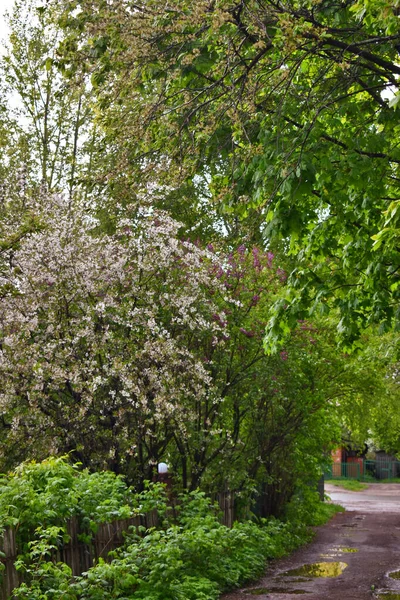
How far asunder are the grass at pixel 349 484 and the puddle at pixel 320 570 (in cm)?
4195

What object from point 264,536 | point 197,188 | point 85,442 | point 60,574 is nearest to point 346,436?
point 197,188

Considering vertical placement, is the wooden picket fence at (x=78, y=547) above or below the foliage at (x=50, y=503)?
below

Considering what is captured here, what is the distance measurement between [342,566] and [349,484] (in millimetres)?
46415

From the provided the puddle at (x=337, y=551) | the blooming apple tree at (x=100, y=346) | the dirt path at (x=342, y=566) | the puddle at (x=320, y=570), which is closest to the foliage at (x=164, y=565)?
the dirt path at (x=342, y=566)

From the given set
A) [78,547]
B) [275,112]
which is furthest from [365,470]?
[275,112]

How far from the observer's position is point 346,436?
60.5m

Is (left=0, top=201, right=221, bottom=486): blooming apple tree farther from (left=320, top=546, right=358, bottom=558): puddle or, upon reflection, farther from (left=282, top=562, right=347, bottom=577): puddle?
(left=320, top=546, right=358, bottom=558): puddle

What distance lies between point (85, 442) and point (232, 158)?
5461mm

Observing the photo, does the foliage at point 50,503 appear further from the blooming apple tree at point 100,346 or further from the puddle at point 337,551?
the puddle at point 337,551

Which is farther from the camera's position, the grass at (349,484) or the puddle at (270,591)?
the grass at (349,484)

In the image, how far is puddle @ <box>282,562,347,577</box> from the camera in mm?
14332

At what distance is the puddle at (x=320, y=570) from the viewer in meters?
14.3

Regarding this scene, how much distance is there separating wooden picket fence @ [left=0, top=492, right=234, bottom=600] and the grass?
47.8 metres

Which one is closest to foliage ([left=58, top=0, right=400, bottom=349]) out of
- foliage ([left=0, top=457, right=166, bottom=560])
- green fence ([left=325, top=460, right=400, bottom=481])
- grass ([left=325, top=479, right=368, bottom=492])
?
foliage ([left=0, top=457, right=166, bottom=560])
